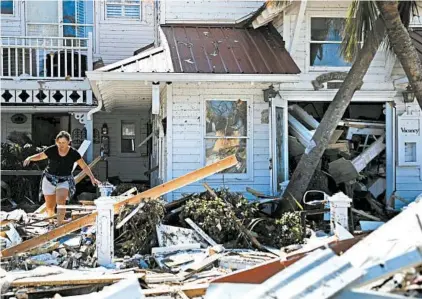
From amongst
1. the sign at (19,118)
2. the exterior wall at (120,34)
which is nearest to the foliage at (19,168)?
the sign at (19,118)

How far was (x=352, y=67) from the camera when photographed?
31.2ft

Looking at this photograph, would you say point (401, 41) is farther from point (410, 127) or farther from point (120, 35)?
point (120, 35)

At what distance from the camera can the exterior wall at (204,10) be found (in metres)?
12.8

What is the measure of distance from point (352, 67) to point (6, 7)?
1110 cm

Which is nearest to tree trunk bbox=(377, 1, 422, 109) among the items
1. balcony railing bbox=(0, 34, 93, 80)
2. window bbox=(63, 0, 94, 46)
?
balcony railing bbox=(0, 34, 93, 80)

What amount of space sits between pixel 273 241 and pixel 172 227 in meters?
1.63

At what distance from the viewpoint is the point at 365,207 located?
1159 centimetres

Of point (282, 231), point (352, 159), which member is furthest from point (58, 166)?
point (352, 159)

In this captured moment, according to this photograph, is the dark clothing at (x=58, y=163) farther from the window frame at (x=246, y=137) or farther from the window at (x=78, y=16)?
the window at (x=78, y=16)

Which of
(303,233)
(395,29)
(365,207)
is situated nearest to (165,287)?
(303,233)

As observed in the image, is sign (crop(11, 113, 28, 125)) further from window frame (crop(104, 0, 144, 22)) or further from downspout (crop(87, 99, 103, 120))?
window frame (crop(104, 0, 144, 22))

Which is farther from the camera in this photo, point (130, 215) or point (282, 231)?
point (282, 231)

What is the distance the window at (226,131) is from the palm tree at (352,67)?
1655mm

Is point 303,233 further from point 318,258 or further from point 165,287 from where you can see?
point 318,258
